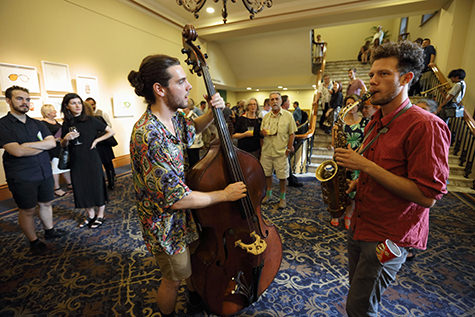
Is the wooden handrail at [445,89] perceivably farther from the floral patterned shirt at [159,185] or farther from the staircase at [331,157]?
the floral patterned shirt at [159,185]

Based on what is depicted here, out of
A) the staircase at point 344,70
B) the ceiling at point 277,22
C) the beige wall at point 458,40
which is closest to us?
the beige wall at point 458,40

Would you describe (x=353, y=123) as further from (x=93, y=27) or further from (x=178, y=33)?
(x=178, y=33)

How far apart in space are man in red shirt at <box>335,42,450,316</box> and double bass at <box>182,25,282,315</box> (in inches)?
23.2

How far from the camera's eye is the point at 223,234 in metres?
1.38

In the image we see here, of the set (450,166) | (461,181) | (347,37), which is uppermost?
(347,37)

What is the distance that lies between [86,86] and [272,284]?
5753mm

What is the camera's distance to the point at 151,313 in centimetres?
173

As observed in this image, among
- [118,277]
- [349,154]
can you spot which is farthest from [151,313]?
[349,154]

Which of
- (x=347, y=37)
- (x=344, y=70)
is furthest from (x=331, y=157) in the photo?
(x=347, y=37)

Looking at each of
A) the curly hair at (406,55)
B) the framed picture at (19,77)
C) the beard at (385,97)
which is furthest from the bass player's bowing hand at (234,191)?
the framed picture at (19,77)

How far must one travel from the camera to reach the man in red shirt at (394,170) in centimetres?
96

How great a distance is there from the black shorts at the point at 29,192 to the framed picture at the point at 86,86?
11.0 feet

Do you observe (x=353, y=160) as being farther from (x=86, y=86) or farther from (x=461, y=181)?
(x=86, y=86)

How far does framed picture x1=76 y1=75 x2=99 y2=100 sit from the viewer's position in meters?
4.95
